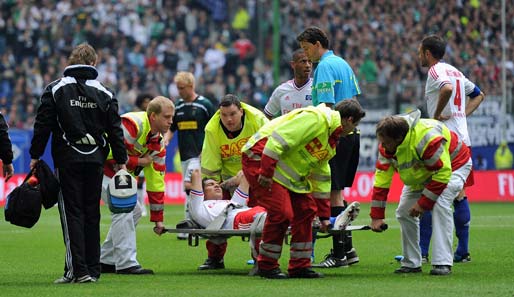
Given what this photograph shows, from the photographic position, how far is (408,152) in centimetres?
1083

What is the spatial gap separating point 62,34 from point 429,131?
80.0ft

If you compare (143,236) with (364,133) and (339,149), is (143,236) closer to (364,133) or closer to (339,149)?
(339,149)

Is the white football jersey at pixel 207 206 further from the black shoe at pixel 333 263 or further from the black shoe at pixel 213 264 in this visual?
the black shoe at pixel 333 263

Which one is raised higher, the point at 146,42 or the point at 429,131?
the point at 146,42

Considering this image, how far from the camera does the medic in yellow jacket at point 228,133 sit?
39.5 ft

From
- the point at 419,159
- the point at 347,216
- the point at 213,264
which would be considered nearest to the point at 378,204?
the point at 347,216

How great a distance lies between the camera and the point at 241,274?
38.1 ft

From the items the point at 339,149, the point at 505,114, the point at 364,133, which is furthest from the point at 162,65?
the point at 339,149

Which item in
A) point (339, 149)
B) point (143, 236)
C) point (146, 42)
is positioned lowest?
point (143, 236)

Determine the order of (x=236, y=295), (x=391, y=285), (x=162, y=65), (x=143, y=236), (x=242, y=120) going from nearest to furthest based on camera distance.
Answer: (x=236, y=295) → (x=391, y=285) → (x=242, y=120) → (x=143, y=236) → (x=162, y=65)

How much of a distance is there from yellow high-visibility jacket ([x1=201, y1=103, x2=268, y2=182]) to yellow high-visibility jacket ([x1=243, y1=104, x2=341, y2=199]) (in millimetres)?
1387

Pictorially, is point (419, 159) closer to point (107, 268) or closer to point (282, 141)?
point (282, 141)

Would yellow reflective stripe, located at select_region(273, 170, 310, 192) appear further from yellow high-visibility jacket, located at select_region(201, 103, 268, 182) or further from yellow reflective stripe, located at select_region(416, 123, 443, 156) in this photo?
yellow high-visibility jacket, located at select_region(201, 103, 268, 182)

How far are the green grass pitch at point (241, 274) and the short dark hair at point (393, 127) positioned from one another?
4.37 ft
